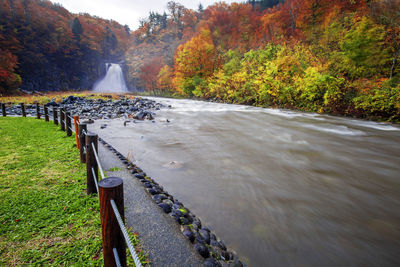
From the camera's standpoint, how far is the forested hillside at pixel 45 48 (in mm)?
39688

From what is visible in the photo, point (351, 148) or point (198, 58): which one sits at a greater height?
point (198, 58)

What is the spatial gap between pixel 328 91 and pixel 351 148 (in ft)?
23.6

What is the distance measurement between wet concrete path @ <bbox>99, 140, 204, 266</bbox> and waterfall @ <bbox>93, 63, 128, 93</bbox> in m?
65.3

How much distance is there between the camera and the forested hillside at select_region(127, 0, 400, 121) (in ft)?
41.7

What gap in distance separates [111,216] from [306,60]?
2203cm

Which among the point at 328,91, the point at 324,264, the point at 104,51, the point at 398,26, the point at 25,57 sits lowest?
the point at 324,264

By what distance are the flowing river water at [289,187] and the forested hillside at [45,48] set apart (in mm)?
36448

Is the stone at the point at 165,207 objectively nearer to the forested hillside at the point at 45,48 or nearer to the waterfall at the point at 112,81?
the forested hillside at the point at 45,48

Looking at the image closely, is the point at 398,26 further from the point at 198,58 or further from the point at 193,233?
the point at 198,58

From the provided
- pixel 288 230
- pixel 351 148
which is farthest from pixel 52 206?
pixel 351 148

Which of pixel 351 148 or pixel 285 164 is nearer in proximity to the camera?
pixel 285 164

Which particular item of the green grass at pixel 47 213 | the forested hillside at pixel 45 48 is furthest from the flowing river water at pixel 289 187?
the forested hillside at pixel 45 48

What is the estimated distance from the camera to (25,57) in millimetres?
42594

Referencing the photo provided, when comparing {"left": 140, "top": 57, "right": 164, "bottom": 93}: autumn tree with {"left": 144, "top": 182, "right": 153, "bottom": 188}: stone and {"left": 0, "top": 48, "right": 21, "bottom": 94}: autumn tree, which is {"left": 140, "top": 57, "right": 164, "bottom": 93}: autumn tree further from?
{"left": 144, "top": 182, "right": 153, "bottom": 188}: stone
